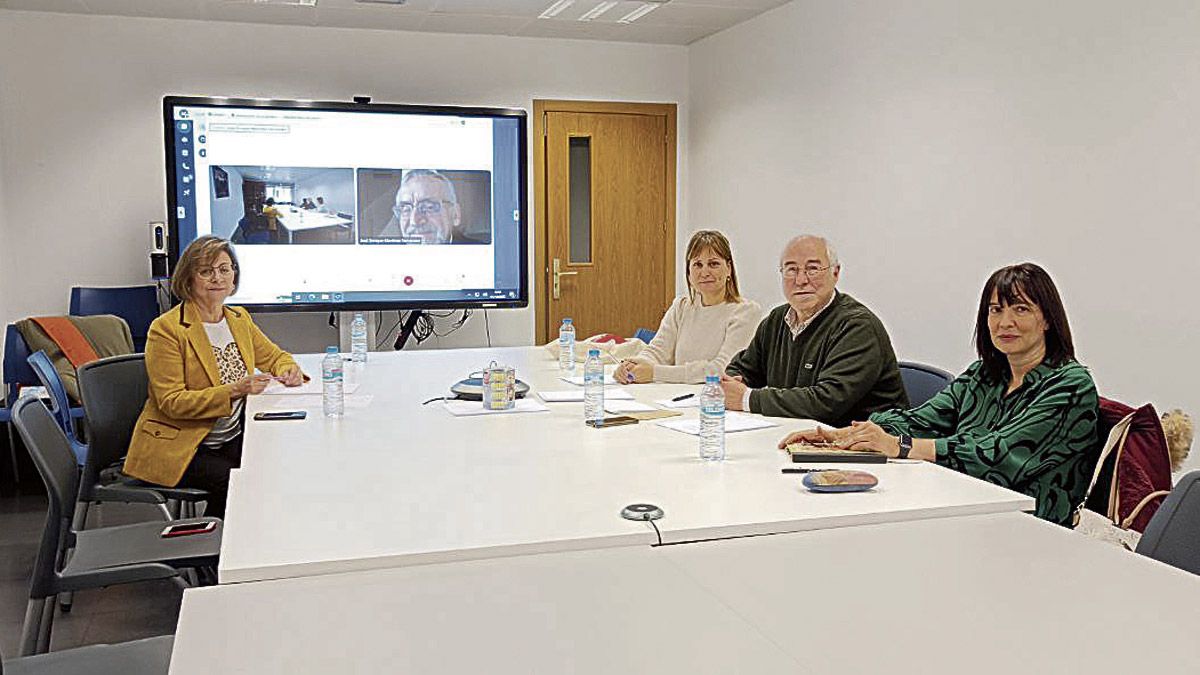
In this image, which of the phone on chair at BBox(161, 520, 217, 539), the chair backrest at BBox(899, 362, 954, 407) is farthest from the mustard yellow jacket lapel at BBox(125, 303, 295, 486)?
the chair backrest at BBox(899, 362, 954, 407)

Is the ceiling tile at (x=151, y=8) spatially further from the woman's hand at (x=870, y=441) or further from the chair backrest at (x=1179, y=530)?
the chair backrest at (x=1179, y=530)

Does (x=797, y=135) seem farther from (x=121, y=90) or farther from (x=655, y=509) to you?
(x=655, y=509)

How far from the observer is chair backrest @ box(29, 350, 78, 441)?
4.40 m

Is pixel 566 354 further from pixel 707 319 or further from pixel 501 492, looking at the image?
pixel 501 492

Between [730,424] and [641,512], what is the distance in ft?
3.55

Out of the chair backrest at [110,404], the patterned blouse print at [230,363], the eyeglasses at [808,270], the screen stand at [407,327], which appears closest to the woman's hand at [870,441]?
the eyeglasses at [808,270]

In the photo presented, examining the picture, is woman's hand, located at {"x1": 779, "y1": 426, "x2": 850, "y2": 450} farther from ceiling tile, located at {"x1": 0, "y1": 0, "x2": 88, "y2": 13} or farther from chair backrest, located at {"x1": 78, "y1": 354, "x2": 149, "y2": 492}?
ceiling tile, located at {"x1": 0, "y1": 0, "x2": 88, "y2": 13}

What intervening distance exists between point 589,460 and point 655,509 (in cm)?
53

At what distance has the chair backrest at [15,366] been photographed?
584 centimetres

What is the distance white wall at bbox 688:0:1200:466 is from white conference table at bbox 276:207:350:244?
2617 mm

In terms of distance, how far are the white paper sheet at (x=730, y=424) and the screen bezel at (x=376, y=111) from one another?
4.00 meters

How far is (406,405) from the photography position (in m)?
3.46

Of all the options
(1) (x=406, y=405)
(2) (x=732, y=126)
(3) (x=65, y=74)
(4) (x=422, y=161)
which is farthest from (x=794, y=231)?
(3) (x=65, y=74)

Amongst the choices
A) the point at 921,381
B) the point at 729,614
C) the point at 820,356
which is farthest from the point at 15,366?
the point at 729,614
